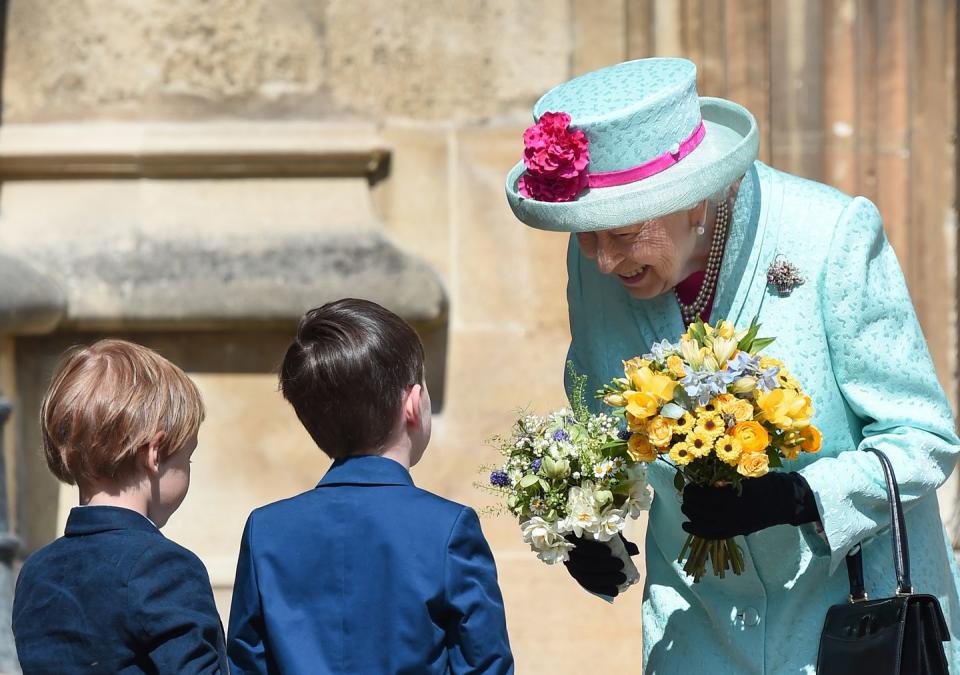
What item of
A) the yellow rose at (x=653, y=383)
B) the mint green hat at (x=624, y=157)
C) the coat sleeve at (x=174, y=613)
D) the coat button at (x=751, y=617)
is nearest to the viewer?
the coat sleeve at (x=174, y=613)

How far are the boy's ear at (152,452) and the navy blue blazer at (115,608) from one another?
101 mm

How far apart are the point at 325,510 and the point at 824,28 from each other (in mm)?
Answer: 2808

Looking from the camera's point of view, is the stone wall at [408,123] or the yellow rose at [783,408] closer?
the yellow rose at [783,408]

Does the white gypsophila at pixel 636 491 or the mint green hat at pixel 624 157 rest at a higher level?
the mint green hat at pixel 624 157

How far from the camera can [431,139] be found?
179 inches

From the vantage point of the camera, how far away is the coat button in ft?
8.49

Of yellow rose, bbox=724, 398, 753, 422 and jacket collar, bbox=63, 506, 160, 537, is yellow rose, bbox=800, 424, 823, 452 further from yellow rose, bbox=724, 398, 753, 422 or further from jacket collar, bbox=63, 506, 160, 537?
jacket collar, bbox=63, 506, 160, 537

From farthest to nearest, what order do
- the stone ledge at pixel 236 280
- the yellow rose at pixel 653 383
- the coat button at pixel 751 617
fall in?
the stone ledge at pixel 236 280
the coat button at pixel 751 617
the yellow rose at pixel 653 383

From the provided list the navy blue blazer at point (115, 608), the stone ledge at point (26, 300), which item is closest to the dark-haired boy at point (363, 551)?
the navy blue blazer at point (115, 608)

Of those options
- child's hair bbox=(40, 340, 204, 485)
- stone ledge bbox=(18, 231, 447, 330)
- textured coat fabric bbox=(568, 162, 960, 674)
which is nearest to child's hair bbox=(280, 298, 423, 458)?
child's hair bbox=(40, 340, 204, 485)

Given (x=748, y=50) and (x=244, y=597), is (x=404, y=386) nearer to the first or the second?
(x=244, y=597)

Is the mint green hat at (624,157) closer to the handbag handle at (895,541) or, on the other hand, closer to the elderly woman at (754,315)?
the elderly woman at (754,315)

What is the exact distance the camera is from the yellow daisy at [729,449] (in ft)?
7.60

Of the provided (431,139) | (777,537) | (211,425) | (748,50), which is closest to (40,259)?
(211,425)
